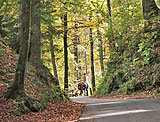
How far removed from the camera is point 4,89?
961 centimetres

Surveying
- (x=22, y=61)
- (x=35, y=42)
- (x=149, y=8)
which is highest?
(x=149, y=8)

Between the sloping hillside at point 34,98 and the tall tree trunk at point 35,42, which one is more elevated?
the tall tree trunk at point 35,42

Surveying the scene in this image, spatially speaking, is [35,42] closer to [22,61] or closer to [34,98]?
[22,61]

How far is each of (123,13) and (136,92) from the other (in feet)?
19.9

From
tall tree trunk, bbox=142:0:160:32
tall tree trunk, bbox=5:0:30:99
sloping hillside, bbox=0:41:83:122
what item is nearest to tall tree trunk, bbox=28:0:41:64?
sloping hillside, bbox=0:41:83:122

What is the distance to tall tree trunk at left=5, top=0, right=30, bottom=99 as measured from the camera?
911 centimetres

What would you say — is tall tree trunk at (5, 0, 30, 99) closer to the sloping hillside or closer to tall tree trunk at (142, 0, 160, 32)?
the sloping hillside

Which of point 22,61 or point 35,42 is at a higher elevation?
point 35,42

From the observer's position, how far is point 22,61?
9289 mm

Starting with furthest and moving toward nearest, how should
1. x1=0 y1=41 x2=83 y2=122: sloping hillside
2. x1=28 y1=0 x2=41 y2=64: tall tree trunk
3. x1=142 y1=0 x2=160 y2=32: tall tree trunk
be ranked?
1. x1=142 y1=0 x2=160 y2=32: tall tree trunk
2. x1=28 y1=0 x2=41 y2=64: tall tree trunk
3. x1=0 y1=41 x2=83 y2=122: sloping hillside

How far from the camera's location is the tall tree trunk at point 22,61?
29.9 feet

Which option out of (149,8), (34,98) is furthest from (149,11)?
(34,98)

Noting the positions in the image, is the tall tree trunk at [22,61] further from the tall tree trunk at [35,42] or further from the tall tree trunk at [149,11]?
the tall tree trunk at [149,11]

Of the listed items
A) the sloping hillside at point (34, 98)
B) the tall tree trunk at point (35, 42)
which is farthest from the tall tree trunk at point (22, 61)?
the tall tree trunk at point (35, 42)
